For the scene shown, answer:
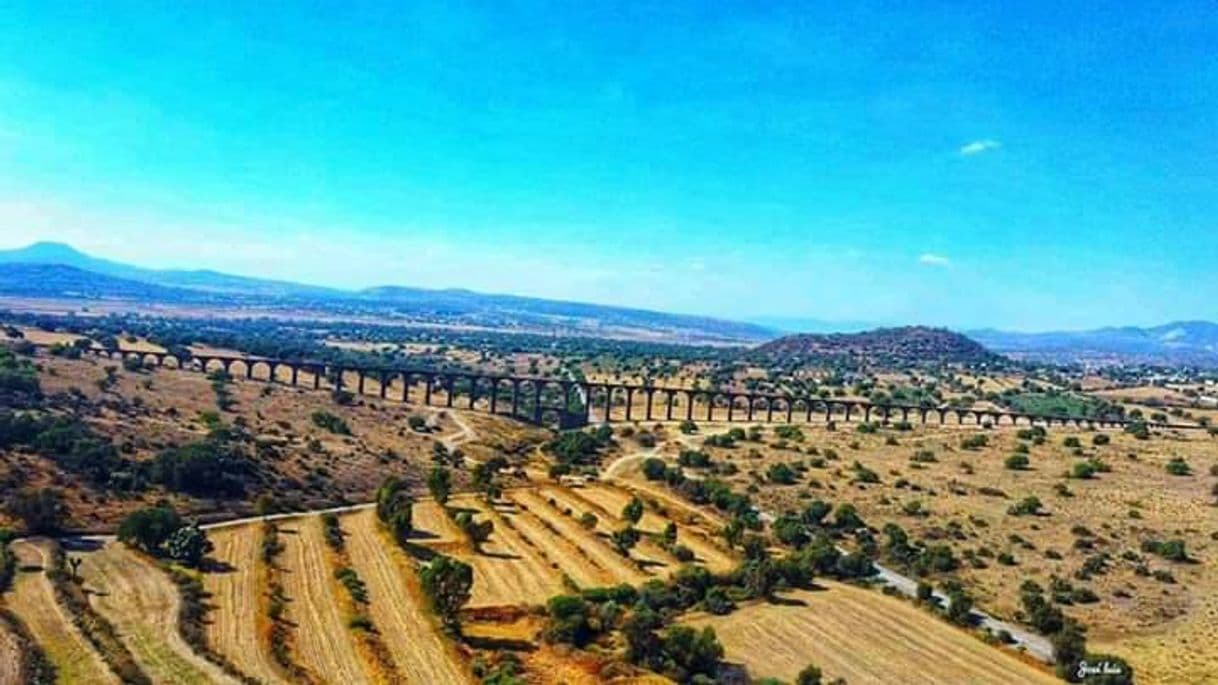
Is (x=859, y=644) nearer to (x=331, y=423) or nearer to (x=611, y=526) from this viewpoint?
(x=611, y=526)

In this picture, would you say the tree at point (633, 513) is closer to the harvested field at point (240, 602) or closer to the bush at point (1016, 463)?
the harvested field at point (240, 602)

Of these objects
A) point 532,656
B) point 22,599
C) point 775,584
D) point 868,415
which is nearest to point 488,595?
point 532,656

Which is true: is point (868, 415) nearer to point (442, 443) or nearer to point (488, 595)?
point (442, 443)

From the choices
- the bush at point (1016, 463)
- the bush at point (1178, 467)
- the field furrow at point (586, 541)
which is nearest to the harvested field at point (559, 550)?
the field furrow at point (586, 541)

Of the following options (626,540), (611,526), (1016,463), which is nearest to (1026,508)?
(1016,463)

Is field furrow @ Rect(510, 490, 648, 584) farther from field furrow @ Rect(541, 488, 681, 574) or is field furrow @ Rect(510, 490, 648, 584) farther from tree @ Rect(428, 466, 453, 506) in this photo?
tree @ Rect(428, 466, 453, 506)

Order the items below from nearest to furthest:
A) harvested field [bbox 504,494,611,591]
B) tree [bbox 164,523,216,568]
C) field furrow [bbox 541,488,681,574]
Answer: tree [bbox 164,523,216,568]
harvested field [bbox 504,494,611,591]
field furrow [bbox 541,488,681,574]

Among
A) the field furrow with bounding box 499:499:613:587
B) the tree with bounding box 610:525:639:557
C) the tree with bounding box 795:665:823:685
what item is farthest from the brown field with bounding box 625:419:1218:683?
the tree with bounding box 610:525:639:557
